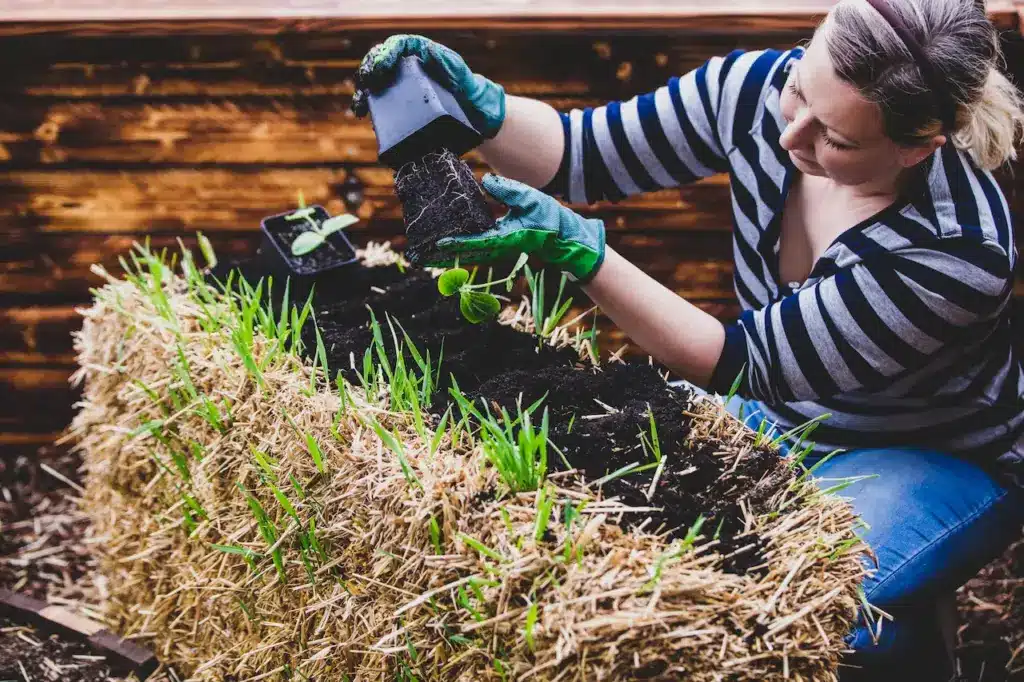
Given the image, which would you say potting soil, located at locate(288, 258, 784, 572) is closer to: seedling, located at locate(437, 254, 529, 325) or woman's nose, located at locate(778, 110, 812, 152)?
seedling, located at locate(437, 254, 529, 325)

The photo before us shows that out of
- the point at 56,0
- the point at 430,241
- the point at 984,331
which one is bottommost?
the point at 984,331

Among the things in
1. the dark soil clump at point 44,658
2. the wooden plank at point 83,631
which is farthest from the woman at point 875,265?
the dark soil clump at point 44,658

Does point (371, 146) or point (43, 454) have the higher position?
point (371, 146)

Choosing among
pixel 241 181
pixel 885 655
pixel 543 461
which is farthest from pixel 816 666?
pixel 241 181

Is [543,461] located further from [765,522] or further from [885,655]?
[885,655]

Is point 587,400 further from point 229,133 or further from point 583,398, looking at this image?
point 229,133

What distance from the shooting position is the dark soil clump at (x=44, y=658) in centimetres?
173

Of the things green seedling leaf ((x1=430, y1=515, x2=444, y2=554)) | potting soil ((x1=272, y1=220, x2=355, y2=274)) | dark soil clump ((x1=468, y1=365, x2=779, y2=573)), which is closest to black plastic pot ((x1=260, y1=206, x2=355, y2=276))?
potting soil ((x1=272, y1=220, x2=355, y2=274))

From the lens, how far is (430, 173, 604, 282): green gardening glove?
4.15 ft

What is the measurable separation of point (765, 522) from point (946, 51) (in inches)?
27.5

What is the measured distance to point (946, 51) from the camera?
120cm

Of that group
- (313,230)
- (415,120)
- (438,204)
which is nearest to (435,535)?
(438,204)

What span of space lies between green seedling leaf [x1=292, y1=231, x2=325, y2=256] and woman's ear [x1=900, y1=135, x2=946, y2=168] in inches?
39.3

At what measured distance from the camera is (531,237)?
A: 127 cm
